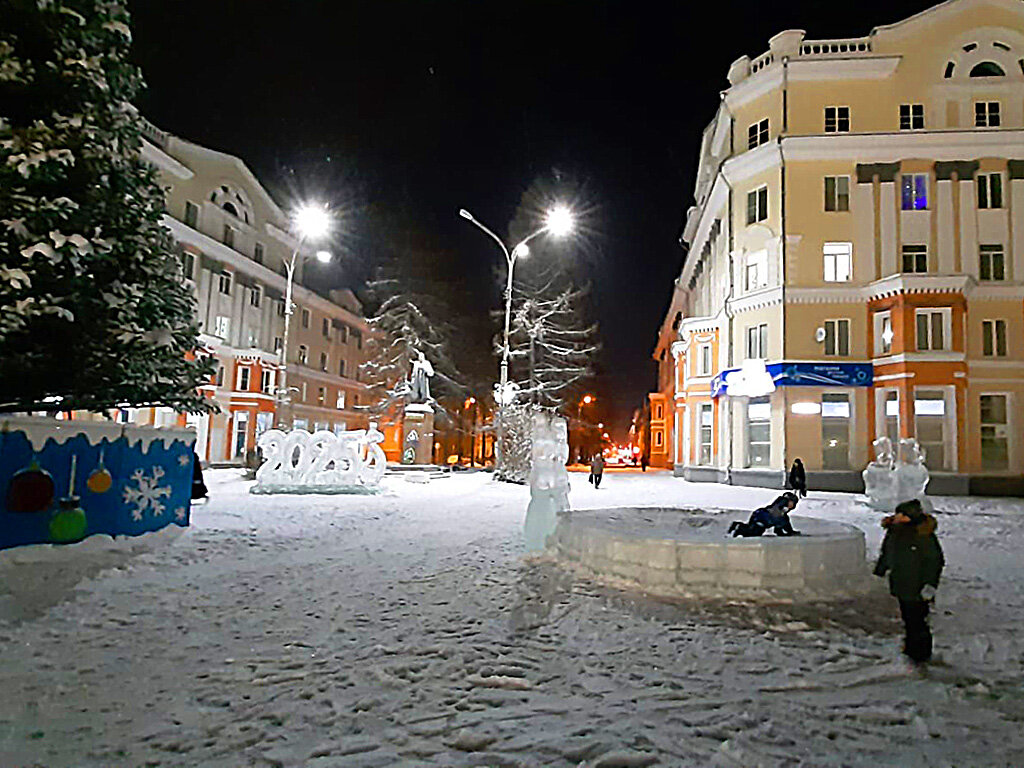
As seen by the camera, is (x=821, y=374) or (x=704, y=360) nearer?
(x=821, y=374)

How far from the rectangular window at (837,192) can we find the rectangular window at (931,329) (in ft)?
18.5

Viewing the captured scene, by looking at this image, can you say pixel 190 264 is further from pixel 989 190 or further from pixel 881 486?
pixel 989 190

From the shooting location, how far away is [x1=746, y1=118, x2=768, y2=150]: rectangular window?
100ft

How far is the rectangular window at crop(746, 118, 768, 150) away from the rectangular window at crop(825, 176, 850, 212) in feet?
11.4

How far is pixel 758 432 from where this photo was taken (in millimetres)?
29859

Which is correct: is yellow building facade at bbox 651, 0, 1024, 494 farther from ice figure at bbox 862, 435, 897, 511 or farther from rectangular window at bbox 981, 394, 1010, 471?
ice figure at bbox 862, 435, 897, 511

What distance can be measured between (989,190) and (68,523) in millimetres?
33461

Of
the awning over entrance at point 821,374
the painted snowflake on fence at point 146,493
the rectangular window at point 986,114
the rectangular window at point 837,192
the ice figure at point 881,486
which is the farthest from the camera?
the rectangular window at point 837,192

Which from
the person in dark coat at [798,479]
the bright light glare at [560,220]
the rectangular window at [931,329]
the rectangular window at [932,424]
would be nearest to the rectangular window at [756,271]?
the rectangular window at [931,329]

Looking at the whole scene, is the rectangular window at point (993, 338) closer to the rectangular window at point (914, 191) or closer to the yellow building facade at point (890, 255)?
the yellow building facade at point (890, 255)

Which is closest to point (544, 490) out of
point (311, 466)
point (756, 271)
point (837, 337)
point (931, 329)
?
point (311, 466)

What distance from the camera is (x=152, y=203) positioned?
11562 millimetres

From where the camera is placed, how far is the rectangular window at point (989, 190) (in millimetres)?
27969

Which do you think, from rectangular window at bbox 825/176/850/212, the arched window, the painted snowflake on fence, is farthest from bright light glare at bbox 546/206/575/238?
the arched window
